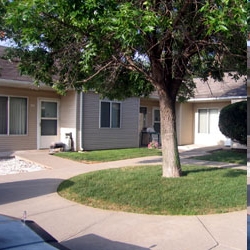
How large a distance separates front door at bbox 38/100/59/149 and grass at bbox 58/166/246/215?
19.9 ft

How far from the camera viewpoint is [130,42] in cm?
450

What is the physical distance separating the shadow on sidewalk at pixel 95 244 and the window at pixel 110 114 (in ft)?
35.0

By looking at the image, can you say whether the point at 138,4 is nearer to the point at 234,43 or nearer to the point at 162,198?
the point at 234,43

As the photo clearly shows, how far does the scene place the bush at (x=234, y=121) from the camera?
13.1 metres

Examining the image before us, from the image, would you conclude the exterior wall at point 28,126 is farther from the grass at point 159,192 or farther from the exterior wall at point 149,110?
the exterior wall at point 149,110

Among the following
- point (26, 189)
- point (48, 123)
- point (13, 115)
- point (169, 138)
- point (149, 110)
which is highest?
point (149, 110)

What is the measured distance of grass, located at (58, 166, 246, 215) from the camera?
19.2ft

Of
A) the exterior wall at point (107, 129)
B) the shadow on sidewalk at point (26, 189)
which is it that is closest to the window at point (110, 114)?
the exterior wall at point (107, 129)

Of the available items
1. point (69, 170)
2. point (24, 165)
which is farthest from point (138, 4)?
point (24, 165)

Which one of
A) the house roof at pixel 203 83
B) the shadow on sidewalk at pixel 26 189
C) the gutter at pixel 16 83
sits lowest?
the shadow on sidewalk at pixel 26 189

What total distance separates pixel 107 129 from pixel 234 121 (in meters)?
5.12

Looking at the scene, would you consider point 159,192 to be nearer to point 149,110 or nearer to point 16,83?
point 16,83

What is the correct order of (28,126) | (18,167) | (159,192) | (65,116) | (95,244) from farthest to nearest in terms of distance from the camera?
1. (65,116)
2. (28,126)
3. (18,167)
4. (159,192)
5. (95,244)

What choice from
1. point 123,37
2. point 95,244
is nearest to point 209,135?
point 123,37
